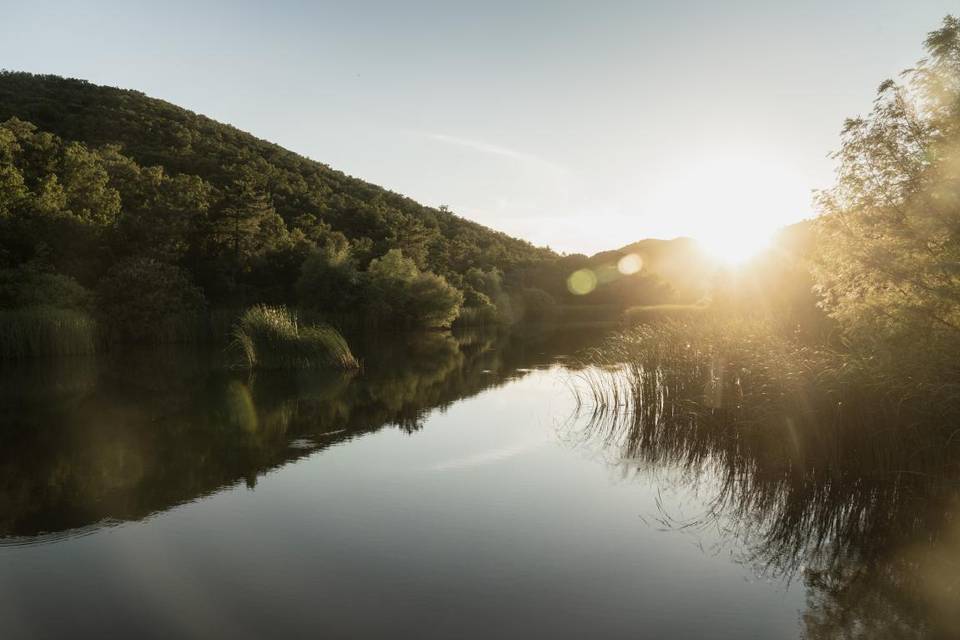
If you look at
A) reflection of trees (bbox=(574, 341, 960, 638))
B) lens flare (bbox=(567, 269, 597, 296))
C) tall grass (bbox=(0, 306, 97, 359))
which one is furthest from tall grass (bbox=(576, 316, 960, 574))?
lens flare (bbox=(567, 269, 597, 296))

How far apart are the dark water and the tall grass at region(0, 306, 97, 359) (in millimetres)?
16932

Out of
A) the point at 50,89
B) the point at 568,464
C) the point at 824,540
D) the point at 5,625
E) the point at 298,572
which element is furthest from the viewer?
the point at 50,89

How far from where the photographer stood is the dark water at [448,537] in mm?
5969

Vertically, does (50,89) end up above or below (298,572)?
above

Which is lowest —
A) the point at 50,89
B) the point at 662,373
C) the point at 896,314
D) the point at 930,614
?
the point at 930,614

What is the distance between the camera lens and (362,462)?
38.7ft

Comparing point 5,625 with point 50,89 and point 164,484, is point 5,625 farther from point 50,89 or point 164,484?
point 50,89

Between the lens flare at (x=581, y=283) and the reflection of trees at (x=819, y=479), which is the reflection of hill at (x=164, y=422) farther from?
the lens flare at (x=581, y=283)

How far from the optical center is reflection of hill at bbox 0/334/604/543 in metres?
9.69

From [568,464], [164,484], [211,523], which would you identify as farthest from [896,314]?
[164,484]

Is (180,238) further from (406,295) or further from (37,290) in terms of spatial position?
(406,295)

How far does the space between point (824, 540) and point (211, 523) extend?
7911 mm

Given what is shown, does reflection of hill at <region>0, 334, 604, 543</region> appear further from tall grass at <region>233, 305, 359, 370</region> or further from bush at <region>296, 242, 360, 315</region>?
bush at <region>296, 242, 360, 315</region>

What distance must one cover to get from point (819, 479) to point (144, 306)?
39.0 m
